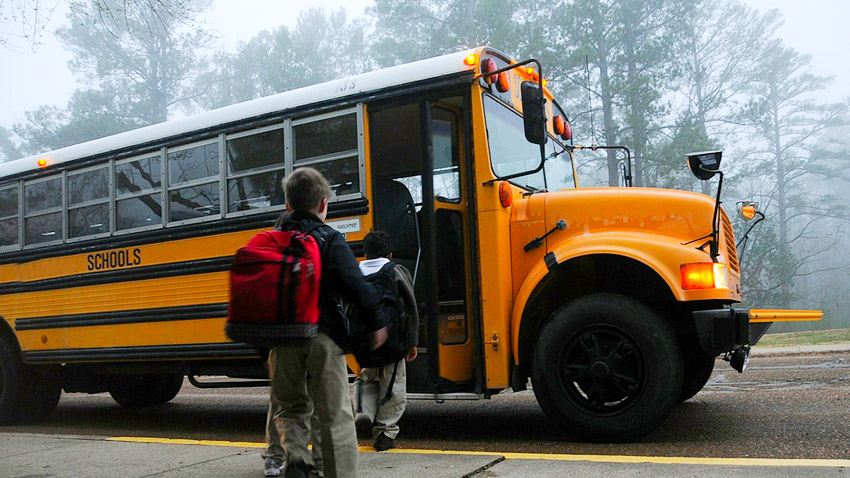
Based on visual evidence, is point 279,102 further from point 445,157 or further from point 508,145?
point 508,145

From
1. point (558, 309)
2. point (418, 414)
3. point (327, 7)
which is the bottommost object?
point (418, 414)

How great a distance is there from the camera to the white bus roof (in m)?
5.36

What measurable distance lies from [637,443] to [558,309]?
Answer: 0.92 meters

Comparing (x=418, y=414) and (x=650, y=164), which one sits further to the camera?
(x=650, y=164)

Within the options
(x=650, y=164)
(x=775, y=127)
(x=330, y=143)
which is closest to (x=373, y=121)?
(x=330, y=143)

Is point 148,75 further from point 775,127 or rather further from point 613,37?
point 775,127

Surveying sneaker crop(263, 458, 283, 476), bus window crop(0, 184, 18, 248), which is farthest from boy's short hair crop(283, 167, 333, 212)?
bus window crop(0, 184, 18, 248)

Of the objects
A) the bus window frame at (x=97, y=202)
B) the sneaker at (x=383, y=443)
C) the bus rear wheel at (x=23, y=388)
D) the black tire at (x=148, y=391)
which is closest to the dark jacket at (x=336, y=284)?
the sneaker at (x=383, y=443)

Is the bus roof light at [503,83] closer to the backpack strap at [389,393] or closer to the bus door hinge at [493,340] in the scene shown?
the bus door hinge at [493,340]

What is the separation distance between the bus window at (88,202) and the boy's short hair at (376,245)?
3024mm

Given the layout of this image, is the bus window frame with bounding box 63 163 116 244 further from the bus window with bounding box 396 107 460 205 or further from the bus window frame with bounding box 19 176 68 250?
the bus window with bounding box 396 107 460 205

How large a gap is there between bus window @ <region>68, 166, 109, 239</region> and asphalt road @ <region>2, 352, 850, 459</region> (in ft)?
5.89

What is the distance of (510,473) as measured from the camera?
12.4 ft

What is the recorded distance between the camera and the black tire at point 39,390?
7.49 meters
